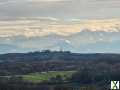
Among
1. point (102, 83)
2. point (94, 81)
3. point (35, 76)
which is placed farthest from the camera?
point (35, 76)

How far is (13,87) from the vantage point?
15275 cm

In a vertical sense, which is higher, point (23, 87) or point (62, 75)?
point (23, 87)

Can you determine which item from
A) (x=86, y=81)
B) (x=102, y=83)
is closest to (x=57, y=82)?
(x=86, y=81)

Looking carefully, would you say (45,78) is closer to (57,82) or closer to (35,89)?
(57,82)

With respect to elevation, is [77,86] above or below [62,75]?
above

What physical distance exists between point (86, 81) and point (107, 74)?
9961 millimetres

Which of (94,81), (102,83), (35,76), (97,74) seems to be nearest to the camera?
(102,83)

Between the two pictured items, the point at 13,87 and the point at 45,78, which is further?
the point at 45,78

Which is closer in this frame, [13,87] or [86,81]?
[13,87]

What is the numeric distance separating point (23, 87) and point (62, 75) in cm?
3786

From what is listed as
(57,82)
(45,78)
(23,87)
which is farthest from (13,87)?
(45,78)

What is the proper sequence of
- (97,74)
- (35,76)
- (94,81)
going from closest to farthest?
(94,81) → (97,74) → (35,76)

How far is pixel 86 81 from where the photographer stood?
164625mm

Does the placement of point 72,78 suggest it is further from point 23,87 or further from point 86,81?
point 23,87
